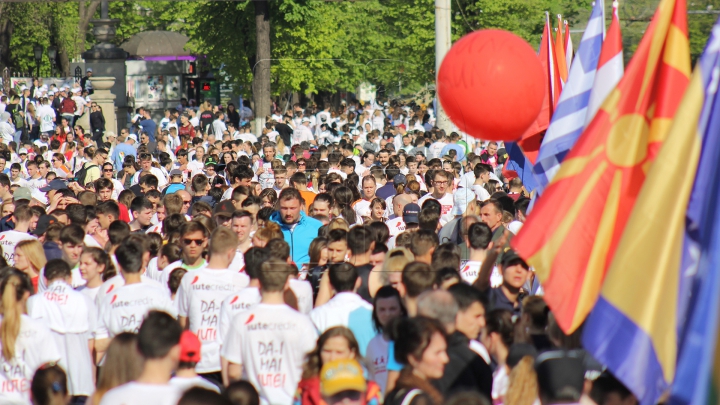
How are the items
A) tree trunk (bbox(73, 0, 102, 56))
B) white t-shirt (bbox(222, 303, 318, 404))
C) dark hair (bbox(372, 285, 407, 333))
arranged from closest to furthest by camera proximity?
white t-shirt (bbox(222, 303, 318, 404))
dark hair (bbox(372, 285, 407, 333))
tree trunk (bbox(73, 0, 102, 56))

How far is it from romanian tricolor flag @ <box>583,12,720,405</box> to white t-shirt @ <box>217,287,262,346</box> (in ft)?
9.11

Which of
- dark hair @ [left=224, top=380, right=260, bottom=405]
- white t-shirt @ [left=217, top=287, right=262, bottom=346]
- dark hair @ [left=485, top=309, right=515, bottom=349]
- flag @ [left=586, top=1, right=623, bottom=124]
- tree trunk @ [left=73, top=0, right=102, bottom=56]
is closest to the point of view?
dark hair @ [left=224, top=380, right=260, bottom=405]

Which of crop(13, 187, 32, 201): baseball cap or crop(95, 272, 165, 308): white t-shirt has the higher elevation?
crop(13, 187, 32, 201): baseball cap

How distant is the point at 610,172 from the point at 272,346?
7.15 feet

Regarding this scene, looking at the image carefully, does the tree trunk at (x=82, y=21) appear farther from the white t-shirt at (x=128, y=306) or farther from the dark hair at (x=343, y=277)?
the dark hair at (x=343, y=277)

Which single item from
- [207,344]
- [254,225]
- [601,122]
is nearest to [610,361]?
[601,122]

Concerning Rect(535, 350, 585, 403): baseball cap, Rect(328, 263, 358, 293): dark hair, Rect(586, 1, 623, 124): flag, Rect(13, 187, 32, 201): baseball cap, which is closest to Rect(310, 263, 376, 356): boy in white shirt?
Rect(328, 263, 358, 293): dark hair

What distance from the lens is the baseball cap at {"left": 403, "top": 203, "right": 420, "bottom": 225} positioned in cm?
1080

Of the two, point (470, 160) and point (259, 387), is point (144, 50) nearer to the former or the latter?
point (470, 160)

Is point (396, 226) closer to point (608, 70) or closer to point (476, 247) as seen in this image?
point (476, 247)

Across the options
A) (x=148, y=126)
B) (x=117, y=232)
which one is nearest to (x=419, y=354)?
(x=117, y=232)

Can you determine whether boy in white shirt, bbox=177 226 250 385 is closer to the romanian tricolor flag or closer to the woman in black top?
the woman in black top

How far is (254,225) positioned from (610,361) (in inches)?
242

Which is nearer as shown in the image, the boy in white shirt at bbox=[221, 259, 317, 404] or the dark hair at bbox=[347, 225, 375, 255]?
the boy in white shirt at bbox=[221, 259, 317, 404]
